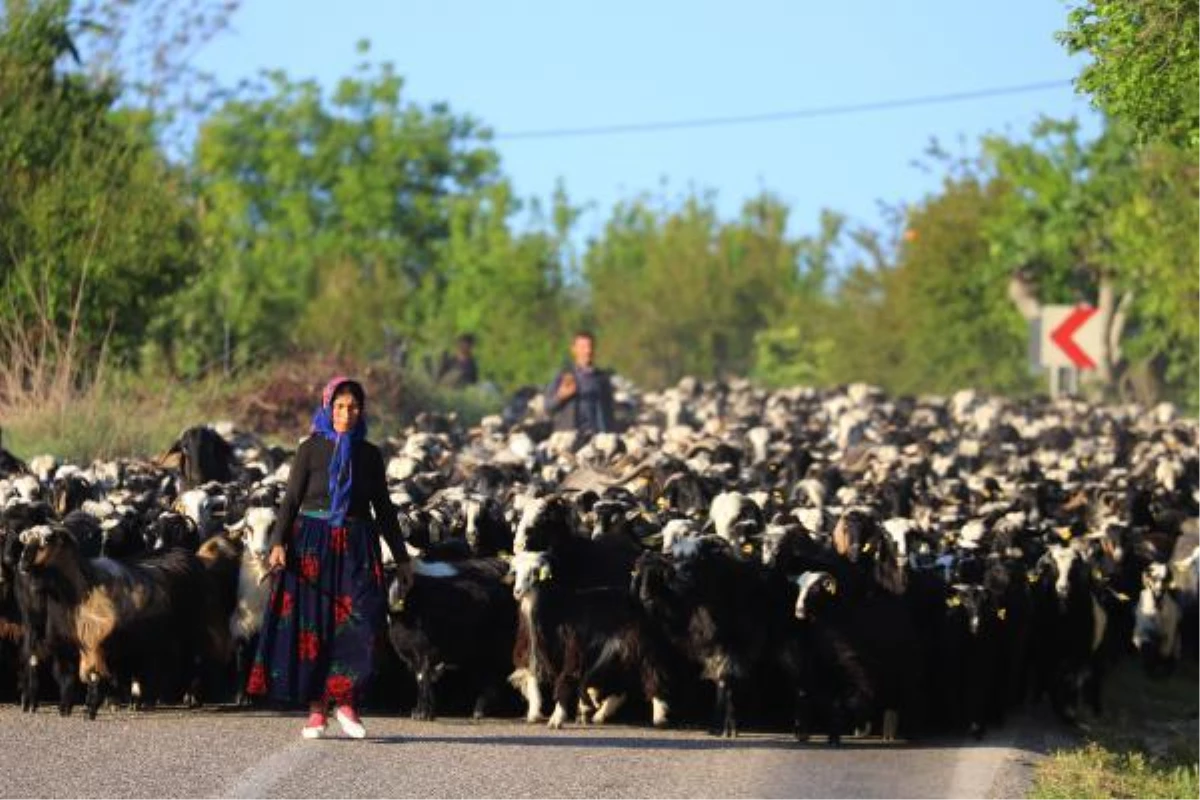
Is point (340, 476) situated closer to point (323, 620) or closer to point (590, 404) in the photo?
point (323, 620)

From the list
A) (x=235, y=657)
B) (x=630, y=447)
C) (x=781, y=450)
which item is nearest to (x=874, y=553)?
(x=235, y=657)

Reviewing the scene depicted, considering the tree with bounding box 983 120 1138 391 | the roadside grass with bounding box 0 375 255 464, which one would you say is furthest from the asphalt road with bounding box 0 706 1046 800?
the tree with bounding box 983 120 1138 391

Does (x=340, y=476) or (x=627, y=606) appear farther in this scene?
(x=627, y=606)

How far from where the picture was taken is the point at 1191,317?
43875 mm

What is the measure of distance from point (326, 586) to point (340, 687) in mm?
471

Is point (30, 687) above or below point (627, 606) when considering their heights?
below

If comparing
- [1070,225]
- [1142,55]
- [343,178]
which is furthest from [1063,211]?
[1142,55]

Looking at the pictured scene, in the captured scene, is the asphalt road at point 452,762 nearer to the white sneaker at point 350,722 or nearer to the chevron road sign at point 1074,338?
the white sneaker at point 350,722

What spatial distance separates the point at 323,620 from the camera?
48.4 ft

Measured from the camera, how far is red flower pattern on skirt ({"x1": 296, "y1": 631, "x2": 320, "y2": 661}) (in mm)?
14719

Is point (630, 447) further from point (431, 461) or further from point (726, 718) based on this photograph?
point (726, 718)

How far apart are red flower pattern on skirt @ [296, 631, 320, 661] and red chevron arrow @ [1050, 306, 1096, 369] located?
38.1m

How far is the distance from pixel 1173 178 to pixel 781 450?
16.9 metres

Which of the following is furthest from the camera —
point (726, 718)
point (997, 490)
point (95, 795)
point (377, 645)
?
point (997, 490)
